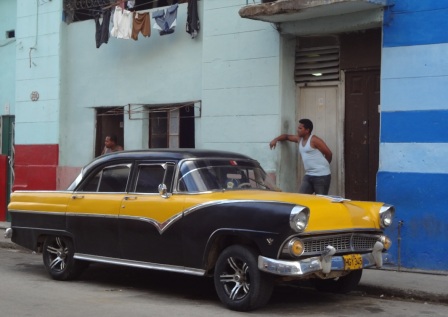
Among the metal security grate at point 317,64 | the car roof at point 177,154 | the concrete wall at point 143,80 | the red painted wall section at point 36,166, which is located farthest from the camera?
the red painted wall section at point 36,166

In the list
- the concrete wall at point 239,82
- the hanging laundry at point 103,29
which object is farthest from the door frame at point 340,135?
the hanging laundry at point 103,29

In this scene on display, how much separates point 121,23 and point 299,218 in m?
7.65

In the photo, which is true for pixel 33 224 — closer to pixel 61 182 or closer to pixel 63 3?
pixel 61 182

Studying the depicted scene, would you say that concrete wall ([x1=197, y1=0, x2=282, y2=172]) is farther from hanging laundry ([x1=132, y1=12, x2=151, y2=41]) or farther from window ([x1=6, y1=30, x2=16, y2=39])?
window ([x1=6, y1=30, x2=16, y2=39])

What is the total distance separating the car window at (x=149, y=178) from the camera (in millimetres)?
8680

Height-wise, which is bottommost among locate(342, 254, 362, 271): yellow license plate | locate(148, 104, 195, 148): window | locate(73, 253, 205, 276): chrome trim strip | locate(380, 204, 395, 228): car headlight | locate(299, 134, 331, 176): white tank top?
locate(73, 253, 205, 276): chrome trim strip

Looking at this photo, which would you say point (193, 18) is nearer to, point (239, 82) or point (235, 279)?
point (239, 82)

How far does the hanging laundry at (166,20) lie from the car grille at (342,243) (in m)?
6.72

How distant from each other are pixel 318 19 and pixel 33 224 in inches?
205

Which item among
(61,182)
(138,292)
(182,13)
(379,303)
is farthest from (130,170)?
(61,182)

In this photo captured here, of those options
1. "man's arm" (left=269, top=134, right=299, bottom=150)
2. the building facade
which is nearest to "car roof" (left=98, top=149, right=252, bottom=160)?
"man's arm" (left=269, top=134, right=299, bottom=150)

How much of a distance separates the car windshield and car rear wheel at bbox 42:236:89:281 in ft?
6.89

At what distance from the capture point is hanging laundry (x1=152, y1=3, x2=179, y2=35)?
13.3m

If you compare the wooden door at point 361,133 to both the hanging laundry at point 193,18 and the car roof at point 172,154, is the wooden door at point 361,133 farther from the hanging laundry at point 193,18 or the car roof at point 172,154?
the hanging laundry at point 193,18
